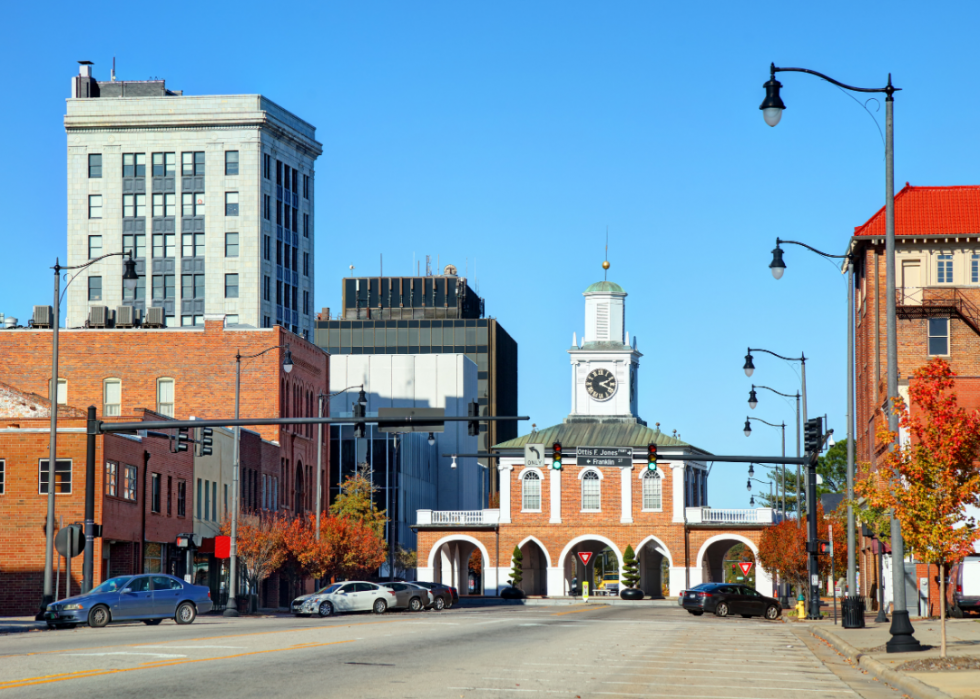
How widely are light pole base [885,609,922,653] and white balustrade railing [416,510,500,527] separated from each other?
2907 inches

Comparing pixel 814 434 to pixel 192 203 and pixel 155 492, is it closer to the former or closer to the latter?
pixel 155 492

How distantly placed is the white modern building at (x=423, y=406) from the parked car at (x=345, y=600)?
66.1 meters

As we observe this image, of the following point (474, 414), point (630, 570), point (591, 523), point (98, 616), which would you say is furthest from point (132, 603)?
point (591, 523)

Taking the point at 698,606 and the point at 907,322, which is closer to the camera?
the point at 698,606

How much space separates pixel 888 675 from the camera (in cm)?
2197

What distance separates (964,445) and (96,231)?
99.1 m

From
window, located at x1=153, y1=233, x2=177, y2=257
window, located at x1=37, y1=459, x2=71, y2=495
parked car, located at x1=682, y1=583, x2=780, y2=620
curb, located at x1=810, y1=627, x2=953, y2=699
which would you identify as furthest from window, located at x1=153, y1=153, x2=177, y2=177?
curb, located at x1=810, y1=627, x2=953, y2=699

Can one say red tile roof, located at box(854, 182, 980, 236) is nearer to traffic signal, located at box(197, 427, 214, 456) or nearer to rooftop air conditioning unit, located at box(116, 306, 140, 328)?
traffic signal, located at box(197, 427, 214, 456)

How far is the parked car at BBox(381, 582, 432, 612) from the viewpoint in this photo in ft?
185

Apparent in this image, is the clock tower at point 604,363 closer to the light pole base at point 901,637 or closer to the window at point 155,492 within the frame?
the window at point 155,492

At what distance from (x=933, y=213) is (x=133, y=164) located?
70.3 metres

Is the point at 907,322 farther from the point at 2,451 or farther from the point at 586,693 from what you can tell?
the point at 586,693

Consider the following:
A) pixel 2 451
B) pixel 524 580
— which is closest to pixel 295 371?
pixel 524 580

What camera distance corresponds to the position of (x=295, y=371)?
85875 mm
